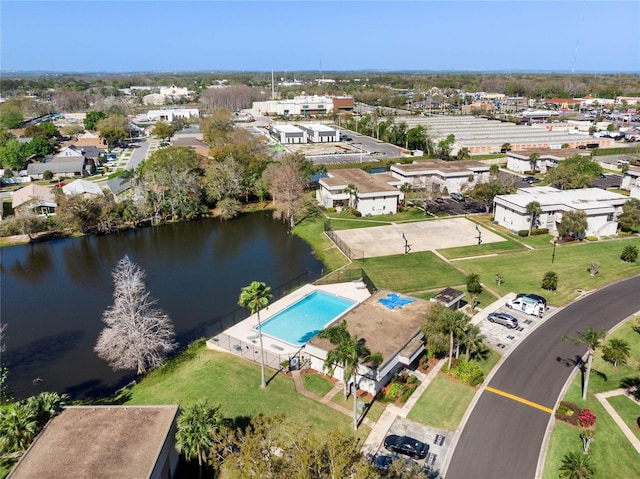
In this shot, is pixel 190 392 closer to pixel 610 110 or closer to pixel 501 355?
pixel 501 355

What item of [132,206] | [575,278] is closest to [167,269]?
[132,206]

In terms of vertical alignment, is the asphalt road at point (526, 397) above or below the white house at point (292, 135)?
below

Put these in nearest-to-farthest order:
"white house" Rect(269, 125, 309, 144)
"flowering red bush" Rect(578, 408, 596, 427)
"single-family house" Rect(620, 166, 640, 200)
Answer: "flowering red bush" Rect(578, 408, 596, 427) → "single-family house" Rect(620, 166, 640, 200) → "white house" Rect(269, 125, 309, 144)

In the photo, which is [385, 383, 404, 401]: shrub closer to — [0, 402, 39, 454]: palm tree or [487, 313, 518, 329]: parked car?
[487, 313, 518, 329]: parked car

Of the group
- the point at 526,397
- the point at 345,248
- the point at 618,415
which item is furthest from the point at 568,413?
the point at 345,248

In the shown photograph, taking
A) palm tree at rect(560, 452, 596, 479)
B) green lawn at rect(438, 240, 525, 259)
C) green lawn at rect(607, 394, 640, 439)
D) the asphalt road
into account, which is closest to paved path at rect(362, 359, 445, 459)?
the asphalt road

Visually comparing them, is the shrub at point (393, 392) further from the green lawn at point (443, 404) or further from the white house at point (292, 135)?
the white house at point (292, 135)

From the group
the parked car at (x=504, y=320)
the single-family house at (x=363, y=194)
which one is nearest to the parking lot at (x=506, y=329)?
the parked car at (x=504, y=320)
